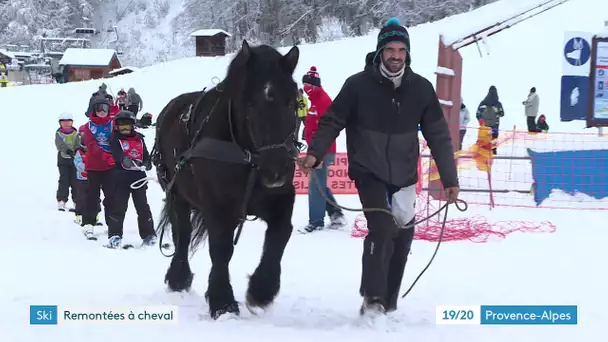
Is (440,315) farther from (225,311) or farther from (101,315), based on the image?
(101,315)

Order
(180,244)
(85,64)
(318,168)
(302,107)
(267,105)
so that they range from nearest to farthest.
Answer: (267,105) → (180,244) → (302,107) → (318,168) → (85,64)

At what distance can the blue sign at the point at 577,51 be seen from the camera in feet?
30.3

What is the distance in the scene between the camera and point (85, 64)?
4847 cm

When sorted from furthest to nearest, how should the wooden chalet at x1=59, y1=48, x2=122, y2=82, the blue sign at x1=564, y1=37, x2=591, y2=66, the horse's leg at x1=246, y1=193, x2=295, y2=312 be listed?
the wooden chalet at x1=59, y1=48, x2=122, y2=82 → the blue sign at x1=564, y1=37, x2=591, y2=66 → the horse's leg at x1=246, y1=193, x2=295, y2=312

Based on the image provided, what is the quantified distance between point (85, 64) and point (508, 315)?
48.3 meters

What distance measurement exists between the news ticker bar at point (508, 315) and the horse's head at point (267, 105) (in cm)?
148

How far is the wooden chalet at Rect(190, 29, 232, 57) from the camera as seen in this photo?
40.7 m

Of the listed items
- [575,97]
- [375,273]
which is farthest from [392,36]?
[575,97]

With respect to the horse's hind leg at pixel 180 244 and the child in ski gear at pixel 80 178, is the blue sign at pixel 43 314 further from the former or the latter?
the child in ski gear at pixel 80 178

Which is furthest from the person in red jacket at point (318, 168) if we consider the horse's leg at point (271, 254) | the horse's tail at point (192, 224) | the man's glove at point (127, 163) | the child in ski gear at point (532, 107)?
the child in ski gear at point (532, 107)

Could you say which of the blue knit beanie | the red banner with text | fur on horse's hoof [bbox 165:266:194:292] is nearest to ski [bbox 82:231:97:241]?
the red banner with text

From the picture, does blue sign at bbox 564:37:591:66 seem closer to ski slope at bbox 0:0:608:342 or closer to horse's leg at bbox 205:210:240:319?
ski slope at bbox 0:0:608:342

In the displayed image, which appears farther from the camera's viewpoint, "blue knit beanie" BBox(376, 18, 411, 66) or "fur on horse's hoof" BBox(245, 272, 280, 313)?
"fur on horse's hoof" BBox(245, 272, 280, 313)

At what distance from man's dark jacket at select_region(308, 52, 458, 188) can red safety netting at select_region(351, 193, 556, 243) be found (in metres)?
3.50
